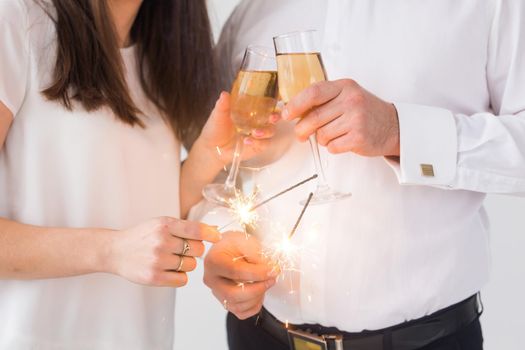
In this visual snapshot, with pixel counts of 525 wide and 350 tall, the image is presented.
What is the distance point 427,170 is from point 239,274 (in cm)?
54

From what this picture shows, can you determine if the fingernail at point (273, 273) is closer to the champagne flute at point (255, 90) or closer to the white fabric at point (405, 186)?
the white fabric at point (405, 186)

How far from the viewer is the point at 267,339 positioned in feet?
6.50

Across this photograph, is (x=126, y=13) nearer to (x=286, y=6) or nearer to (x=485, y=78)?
(x=286, y=6)

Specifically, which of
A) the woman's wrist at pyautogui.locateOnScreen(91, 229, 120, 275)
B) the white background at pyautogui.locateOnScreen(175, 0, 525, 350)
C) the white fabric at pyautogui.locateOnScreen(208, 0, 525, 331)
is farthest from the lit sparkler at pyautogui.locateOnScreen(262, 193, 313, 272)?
the white background at pyautogui.locateOnScreen(175, 0, 525, 350)

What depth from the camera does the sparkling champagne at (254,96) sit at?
5.45 feet

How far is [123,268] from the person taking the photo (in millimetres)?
1586

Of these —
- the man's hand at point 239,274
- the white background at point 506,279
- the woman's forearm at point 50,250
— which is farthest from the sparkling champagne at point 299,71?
the white background at point 506,279

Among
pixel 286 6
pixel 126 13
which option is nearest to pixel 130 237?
pixel 126 13

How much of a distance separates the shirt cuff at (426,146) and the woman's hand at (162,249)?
1.57 ft

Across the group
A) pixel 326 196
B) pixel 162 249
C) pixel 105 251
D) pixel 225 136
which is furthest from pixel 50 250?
pixel 326 196

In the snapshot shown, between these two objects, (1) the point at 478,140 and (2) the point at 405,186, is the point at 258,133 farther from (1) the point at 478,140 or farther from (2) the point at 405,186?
(1) the point at 478,140

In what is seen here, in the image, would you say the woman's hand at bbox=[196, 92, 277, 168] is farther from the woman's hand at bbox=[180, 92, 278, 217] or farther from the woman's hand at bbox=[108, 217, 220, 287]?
the woman's hand at bbox=[108, 217, 220, 287]

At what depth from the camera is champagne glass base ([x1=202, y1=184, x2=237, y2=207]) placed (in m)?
1.84

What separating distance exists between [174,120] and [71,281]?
56 cm
